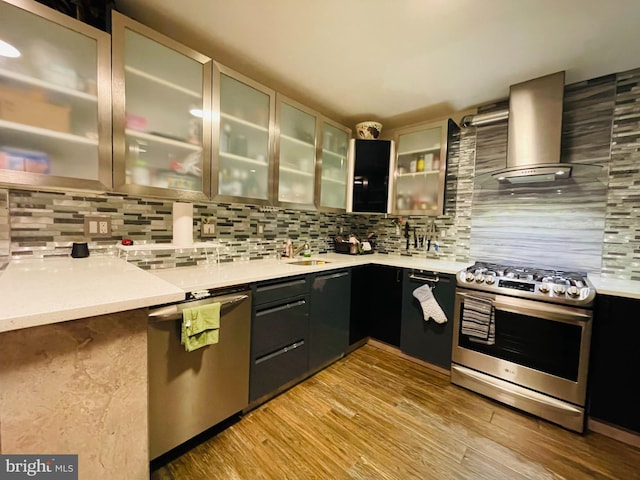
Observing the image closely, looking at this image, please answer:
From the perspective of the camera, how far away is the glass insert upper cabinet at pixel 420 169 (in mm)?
2484

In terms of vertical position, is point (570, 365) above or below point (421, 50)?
below

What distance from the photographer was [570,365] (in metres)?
1.63

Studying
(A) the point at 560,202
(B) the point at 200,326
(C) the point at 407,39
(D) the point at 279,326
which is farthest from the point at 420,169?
(B) the point at 200,326

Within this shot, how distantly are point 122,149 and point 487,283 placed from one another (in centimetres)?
245

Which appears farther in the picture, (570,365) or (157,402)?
(570,365)

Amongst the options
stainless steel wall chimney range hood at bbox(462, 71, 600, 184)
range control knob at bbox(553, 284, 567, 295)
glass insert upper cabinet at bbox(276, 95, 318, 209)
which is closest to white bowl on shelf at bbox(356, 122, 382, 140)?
glass insert upper cabinet at bbox(276, 95, 318, 209)

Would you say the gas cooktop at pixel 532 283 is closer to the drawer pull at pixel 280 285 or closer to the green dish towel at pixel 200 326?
the drawer pull at pixel 280 285

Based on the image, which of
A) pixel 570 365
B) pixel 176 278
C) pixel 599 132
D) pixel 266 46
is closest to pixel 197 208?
pixel 176 278

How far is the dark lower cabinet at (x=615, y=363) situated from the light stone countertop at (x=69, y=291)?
2315mm

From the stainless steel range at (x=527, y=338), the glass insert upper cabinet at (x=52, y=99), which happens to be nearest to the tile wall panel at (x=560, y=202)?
the stainless steel range at (x=527, y=338)

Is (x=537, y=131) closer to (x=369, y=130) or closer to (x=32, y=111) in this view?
(x=369, y=130)

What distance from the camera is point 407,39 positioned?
1596 millimetres

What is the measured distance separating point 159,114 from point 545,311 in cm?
267

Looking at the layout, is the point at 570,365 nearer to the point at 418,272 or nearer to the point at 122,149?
the point at 418,272
